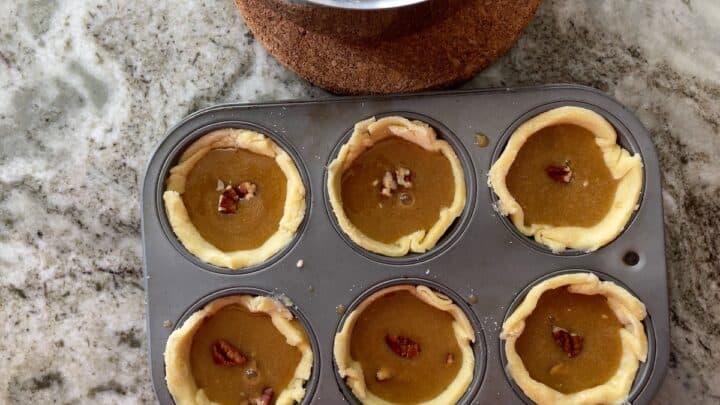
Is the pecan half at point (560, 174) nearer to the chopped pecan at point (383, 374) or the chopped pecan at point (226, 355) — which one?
the chopped pecan at point (383, 374)

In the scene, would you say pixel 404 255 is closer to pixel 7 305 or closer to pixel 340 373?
pixel 340 373

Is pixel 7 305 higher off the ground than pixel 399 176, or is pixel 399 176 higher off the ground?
pixel 399 176

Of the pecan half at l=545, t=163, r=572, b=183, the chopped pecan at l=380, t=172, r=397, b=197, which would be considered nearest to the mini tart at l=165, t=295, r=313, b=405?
the chopped pecan at l=380, t=172, r=397, b=197

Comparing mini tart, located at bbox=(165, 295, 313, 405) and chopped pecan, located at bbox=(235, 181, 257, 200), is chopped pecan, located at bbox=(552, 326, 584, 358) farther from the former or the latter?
chopped pecan, located at bbox=(235, 181, 257, 200)

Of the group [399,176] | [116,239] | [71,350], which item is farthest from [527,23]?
[71,350]

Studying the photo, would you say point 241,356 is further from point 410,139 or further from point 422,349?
point 410,139

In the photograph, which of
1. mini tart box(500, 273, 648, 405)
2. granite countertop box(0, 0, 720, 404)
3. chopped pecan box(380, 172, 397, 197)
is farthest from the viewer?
granite countertop box(0, 0, 720, 404)

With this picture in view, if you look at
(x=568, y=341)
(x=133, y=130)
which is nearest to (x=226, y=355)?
(x=133, y=130)
